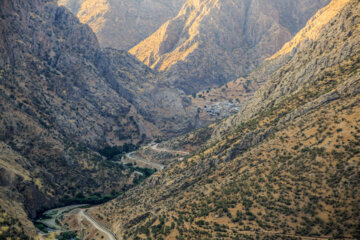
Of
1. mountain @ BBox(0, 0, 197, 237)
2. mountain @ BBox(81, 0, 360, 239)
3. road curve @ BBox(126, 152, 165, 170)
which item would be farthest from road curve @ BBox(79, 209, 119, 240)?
road curve @ BBox(126, 152, 165, 170)

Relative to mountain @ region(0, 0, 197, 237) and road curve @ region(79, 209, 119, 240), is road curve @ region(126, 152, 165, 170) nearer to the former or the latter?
mountain @ region(0, 0, 197, 237)

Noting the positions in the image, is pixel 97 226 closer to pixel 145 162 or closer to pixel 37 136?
pixel 37 136

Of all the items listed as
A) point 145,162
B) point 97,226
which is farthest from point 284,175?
point 145,162

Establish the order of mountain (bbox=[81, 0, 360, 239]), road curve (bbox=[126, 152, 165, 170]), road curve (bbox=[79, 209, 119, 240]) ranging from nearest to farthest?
mountain (bbox=[81, 0, 360, 239])
road curve (bbox=[79, 209, 119, 240])
road curve (bbox=[126, 152, 165, 170])

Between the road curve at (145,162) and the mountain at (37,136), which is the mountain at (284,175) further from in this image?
the road curve at (145,162)

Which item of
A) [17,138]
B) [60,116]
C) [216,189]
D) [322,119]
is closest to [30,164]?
[17,138]

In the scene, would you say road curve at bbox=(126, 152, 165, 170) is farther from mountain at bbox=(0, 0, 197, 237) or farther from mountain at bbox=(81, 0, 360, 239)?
mountain at bbox=(81, 0, 360, 239)

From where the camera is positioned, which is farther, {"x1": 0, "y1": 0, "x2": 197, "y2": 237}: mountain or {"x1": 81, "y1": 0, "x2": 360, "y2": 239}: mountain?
{"x1": 0, "y1": 0, "x2": 197, "y2": 237}: mountain

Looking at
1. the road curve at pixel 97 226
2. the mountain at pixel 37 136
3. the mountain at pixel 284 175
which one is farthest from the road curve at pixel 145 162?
the road curve at pixel 97 226

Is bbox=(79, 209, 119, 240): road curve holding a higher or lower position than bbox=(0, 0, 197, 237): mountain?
lower

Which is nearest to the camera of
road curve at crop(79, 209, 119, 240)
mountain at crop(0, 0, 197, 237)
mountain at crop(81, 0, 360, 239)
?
mountain at crop(81, 0, 360, 239)
